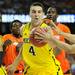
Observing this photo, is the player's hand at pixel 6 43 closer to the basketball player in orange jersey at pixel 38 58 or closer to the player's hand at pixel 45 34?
the basketball player in orange jersey at pixel 38 58

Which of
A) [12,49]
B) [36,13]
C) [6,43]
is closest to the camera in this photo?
[36,13]

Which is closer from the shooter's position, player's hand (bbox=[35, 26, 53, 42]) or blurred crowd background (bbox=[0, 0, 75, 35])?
player's hand (bbox=[35, 26, 53, 42])

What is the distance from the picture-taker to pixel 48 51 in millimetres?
5328

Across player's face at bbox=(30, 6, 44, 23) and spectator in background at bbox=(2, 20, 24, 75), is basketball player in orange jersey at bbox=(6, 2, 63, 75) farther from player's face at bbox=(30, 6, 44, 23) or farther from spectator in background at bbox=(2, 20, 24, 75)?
spectator in background at bbox=(2, 20, 24, 75)

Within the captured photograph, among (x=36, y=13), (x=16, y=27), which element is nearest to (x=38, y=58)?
(x=36, y=13)

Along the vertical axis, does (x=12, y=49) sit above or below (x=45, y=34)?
below

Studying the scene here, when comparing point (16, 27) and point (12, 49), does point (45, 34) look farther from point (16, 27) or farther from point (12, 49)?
point (16, 27)

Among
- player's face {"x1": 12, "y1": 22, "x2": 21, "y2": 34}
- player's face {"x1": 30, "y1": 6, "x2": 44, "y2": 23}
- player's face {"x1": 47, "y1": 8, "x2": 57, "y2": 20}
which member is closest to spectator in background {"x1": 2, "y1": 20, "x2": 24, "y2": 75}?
player's face {"x1": 12, "y1": 22, "x2": 21, "y2": 34}

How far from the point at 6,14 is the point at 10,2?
1.88 metres

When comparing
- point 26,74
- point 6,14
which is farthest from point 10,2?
point 26,74

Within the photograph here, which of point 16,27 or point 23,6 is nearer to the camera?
point 16,27

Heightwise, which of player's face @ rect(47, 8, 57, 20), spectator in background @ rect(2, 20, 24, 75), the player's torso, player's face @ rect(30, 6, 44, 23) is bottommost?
spectator in background @ rect(2, 20, 24, 75)

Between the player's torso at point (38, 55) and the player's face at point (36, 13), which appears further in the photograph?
the player's face at point (36, 13)

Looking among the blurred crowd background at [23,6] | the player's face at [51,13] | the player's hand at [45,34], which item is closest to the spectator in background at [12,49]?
the player's face at [51,13]
